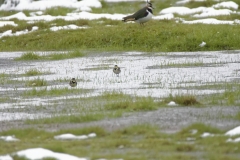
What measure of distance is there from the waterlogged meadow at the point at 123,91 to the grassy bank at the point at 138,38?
0.04m

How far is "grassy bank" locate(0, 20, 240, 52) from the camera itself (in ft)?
77.8

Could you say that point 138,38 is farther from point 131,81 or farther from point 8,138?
point 8,138

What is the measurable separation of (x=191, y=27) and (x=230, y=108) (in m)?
13.5

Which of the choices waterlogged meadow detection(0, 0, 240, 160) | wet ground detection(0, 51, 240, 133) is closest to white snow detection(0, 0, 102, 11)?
waterlogged meadow detection(0, 0, 240, 160)

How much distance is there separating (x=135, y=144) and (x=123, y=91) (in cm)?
566

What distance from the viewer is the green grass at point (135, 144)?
28.6 feet

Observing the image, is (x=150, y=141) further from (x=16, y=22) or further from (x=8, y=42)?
(x=16, y=22)

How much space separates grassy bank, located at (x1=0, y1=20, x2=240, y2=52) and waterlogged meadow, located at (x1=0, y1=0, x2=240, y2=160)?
42 mm

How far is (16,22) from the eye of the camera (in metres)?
33.4

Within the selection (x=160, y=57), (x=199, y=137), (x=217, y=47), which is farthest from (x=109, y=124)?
(x=217, y=47)

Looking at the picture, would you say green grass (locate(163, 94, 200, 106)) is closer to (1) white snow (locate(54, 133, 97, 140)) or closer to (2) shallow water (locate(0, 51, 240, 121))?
(2) shallow water (locate(0, 51, 240, 121))

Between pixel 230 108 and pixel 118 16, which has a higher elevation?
pixel 118 16

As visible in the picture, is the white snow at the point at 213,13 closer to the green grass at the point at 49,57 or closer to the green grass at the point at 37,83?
the green grass at the point at 49,57

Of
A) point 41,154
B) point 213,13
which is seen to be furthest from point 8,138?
point 213,13
